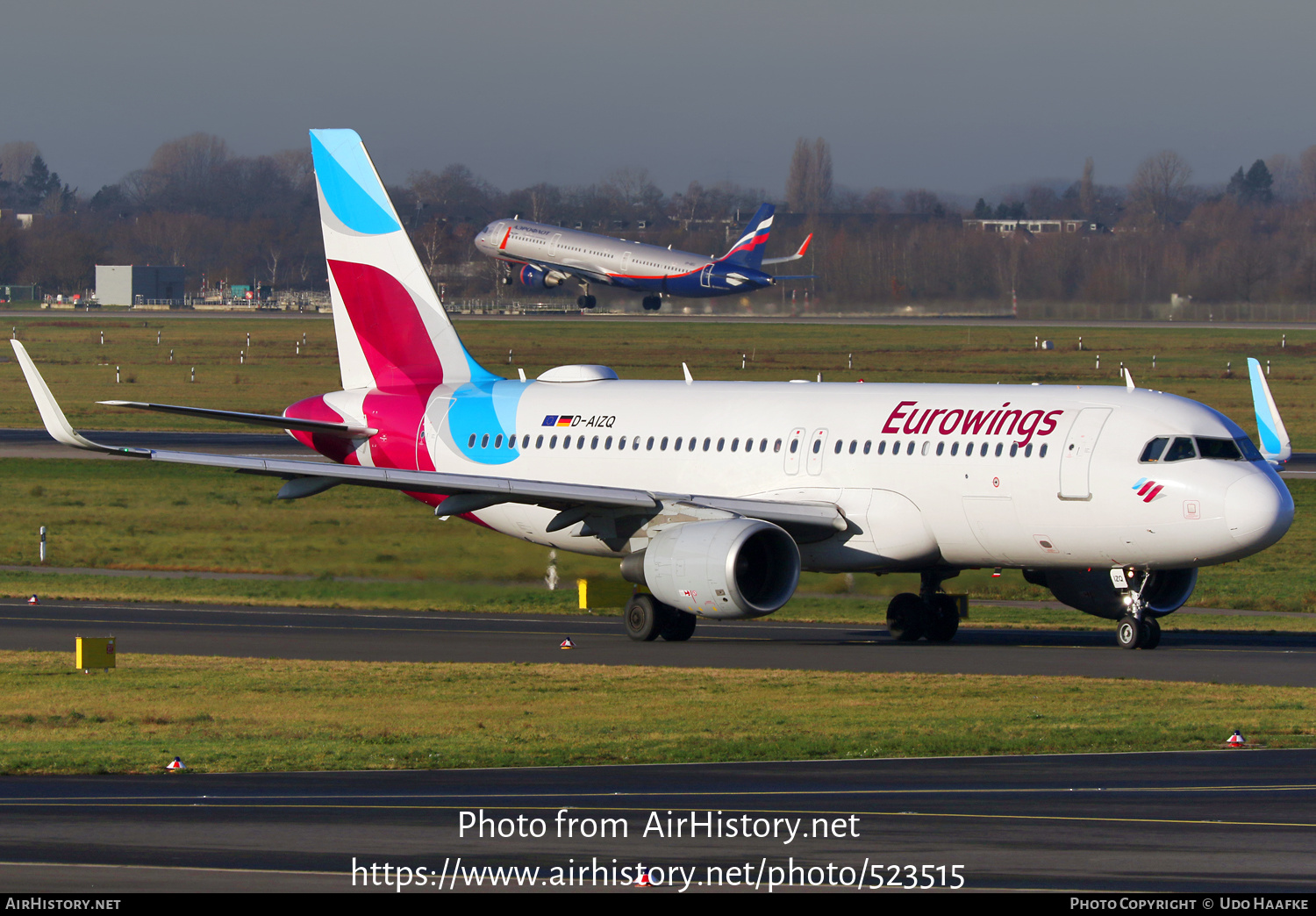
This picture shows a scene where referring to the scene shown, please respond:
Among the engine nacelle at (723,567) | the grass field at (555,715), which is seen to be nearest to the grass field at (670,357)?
the engine nacelle at (723,567)

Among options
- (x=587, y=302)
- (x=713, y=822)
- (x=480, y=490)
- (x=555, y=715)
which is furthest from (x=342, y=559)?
(x=587, y=302)

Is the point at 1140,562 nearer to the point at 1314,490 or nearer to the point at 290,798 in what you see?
the point at 290,798

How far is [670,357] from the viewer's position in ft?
344

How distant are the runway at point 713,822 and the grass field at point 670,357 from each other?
5495 cm

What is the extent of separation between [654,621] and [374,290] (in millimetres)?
11387

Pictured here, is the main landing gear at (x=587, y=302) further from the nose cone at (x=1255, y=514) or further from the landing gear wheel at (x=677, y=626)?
the nose cone at (x=1255, y=514)

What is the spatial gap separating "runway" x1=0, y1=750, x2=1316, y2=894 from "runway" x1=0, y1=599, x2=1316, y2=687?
341 inches

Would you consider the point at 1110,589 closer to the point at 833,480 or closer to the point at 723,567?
the point at 833,480

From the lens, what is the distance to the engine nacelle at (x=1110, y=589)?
3080 cm

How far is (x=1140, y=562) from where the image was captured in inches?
1171

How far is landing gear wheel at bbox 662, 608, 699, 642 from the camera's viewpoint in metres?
32.3

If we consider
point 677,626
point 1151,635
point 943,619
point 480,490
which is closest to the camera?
point 1151,635

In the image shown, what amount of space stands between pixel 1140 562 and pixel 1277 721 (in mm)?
7601

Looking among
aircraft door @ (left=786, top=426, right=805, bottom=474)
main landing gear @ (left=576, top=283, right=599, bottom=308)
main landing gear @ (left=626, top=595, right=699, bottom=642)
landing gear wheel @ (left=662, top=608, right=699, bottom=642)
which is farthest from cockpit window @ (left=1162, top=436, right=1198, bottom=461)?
main landing gear @ (left=576, top=283, right=599, bottom=308)
